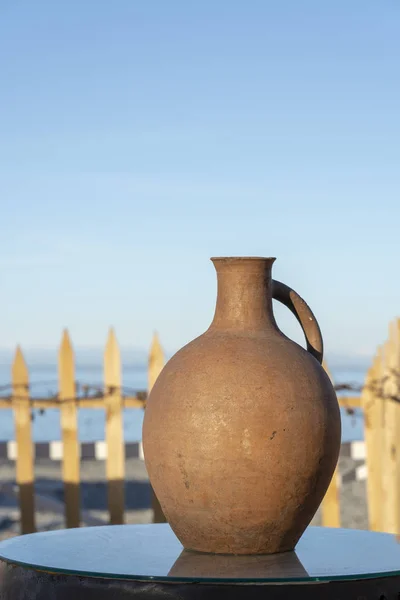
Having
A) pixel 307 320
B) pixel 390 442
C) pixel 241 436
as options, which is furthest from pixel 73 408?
pixel 241 436

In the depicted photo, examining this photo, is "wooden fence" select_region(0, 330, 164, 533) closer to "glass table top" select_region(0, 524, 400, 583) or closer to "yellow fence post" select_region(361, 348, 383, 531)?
"yellow fence post" select_region(361, 348, 383, 531)

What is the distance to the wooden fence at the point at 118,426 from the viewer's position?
23.7 feet

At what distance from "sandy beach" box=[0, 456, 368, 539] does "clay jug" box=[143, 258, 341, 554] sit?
19.2ft

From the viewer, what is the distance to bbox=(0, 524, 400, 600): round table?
3.04 meters

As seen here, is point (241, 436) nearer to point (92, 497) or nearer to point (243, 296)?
point (243, 296)

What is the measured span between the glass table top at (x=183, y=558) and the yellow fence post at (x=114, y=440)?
3.14 metres

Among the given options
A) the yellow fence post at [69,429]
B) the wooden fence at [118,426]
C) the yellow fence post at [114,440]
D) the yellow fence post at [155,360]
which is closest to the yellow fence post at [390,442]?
the wooden fence at [118,426]

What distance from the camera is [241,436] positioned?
10.9 feet

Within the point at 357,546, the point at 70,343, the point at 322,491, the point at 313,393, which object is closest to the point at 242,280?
the point at 313,393

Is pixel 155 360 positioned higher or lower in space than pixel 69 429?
higher

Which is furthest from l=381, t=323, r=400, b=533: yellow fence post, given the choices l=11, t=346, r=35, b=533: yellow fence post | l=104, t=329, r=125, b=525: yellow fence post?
l=11, t=346, r=35, b=533: yellow fence post

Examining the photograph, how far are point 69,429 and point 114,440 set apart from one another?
33cm

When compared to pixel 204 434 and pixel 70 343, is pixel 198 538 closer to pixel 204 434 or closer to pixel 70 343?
pixel 204 434

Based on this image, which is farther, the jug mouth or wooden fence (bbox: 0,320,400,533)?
wooden fence (bbox: 0,320,400,533)
